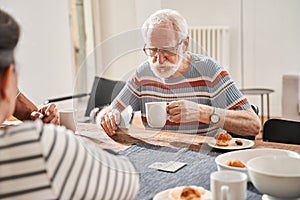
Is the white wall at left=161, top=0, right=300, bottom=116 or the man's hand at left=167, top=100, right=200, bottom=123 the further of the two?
the white wall at left=161, top=0, right=300, bottom=116

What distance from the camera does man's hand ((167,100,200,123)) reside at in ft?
5.69

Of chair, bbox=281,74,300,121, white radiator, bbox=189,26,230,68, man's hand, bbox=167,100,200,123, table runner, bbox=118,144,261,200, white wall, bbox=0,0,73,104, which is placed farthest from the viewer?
white radiator, bbox=189,26,230,68

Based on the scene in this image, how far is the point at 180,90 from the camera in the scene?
6.17 ft

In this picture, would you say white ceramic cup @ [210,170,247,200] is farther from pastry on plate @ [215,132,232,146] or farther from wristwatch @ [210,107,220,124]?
wristwatch @ [210,107,220,124]

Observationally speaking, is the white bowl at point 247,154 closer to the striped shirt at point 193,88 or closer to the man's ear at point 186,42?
the striped shirt at point 193,88

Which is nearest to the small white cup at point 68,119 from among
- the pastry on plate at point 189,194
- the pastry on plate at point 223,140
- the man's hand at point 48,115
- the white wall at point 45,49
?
the man's hand at point 48,115

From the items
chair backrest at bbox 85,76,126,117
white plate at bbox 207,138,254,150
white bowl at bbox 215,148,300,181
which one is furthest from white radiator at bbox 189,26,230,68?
white bowl at bbox 215,148,300,181

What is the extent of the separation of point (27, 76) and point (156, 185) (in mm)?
2701

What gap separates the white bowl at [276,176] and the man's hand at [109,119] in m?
0.73

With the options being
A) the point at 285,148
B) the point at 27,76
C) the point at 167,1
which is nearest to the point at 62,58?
the point at 27,76

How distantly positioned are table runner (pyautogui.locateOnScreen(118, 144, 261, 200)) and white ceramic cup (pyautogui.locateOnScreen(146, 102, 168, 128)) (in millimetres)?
106

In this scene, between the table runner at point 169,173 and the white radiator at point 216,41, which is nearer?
the table runner at point 169,173

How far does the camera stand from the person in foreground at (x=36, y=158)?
798 mm

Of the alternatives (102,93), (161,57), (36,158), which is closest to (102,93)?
(102,93)
